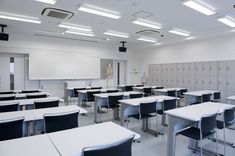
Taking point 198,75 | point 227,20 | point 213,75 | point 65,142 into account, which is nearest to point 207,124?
point 65,142

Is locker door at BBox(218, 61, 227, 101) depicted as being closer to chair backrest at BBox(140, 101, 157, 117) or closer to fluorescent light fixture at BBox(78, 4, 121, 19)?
chair backrest at BBox(140, 101, 157, 117)

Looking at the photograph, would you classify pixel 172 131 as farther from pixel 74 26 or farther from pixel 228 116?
pixel 74 26

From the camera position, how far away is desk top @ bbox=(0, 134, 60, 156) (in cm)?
127

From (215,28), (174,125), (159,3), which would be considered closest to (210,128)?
(174,125)

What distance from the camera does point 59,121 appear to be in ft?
7.38

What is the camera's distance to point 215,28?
6.87 meters

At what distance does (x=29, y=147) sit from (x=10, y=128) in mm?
789

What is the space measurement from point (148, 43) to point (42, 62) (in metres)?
6.25

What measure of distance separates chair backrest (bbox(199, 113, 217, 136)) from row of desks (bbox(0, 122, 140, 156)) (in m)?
1.30

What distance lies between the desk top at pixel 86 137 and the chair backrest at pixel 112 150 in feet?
0.24

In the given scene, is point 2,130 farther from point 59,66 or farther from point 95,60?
point 95,60

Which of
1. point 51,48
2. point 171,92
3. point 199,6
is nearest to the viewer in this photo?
point 199,6

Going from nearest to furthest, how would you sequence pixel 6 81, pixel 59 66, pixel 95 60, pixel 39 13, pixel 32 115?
pixel 32 115 < pixel 39 13 < pixel 6 81 < pixel 59 66 < pixel 95 60

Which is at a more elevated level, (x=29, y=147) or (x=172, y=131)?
(x=29, y=147)
